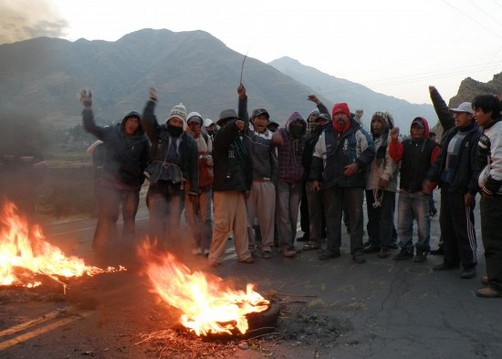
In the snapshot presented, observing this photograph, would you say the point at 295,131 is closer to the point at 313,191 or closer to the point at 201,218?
the point at 313,191

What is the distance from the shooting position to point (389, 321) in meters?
4.57

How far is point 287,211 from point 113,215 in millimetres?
2859

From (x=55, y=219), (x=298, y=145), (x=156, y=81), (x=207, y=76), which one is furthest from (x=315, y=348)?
(x=207, y=76)

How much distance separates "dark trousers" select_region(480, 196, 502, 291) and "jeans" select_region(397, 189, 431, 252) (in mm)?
1559

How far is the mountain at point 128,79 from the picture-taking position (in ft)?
27.7

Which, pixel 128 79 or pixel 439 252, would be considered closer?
pixel 439 252

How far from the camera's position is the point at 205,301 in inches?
171

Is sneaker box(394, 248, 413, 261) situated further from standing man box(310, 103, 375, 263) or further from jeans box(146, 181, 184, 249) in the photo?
jeans box(146, 181, 184, 249)

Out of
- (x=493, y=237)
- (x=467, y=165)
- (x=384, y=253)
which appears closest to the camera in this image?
(x=493, y=237)

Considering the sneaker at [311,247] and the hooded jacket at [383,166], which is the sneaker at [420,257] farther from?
the sneaker at [311,247]

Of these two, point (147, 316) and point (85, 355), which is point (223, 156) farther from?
point (85, 355)

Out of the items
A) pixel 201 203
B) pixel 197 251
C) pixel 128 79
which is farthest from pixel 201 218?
pixel 128 79

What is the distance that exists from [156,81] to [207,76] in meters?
14.8

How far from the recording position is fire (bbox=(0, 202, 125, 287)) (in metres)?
5.71
